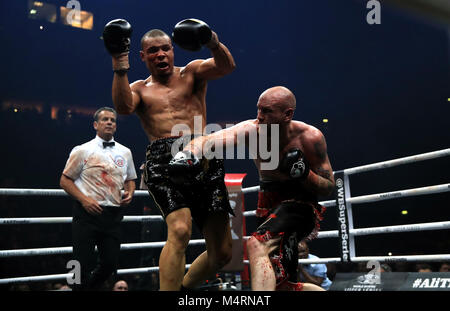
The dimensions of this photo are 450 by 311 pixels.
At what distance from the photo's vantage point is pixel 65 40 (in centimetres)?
993

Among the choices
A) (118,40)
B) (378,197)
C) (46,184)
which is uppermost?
(118,40)

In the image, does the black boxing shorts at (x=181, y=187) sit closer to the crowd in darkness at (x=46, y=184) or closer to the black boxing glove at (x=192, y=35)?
the black boxing glove at (x=192, y=35)

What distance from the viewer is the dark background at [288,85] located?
8.99 m

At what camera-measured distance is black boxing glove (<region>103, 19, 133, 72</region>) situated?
6.77ft

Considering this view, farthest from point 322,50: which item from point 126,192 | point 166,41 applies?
point 166,41

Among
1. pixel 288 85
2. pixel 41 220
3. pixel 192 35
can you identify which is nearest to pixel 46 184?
pixel 288 85

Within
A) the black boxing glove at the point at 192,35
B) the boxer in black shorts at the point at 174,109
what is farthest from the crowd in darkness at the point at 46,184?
the black boxing glove at the point at 192,35

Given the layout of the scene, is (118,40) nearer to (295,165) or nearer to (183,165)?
(183,165)

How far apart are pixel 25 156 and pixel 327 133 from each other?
6.23 metres

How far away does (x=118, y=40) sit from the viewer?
2.09m

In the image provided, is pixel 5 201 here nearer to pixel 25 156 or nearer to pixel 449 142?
pixel 25 156

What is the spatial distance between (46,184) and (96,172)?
19.5 feet

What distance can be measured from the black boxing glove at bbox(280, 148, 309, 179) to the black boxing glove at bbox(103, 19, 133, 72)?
2.74 feet

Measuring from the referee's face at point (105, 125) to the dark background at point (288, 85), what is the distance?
4.59 metres
